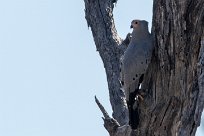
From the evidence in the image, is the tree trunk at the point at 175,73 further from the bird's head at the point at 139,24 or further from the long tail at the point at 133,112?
the bird's head at the point at 139,24

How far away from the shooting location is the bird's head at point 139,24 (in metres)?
9.83

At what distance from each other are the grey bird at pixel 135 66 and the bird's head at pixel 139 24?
0.15 metres

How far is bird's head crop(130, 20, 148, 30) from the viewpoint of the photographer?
9.83 metres

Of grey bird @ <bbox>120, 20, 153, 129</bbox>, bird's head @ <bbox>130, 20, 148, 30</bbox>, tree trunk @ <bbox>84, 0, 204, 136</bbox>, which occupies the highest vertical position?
bird's head @ <bbox>130, 20, 148, 30</bbox>

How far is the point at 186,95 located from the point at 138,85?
115cm

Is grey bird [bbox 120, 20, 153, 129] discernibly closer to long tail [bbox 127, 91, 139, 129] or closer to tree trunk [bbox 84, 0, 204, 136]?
long tail [bbox 127, 91, 139, 129]

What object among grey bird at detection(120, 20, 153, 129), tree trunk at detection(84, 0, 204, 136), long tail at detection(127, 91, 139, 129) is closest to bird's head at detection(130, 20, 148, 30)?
grey bird at detection(120, 20, 153, 129)

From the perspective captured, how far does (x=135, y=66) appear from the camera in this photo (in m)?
9.09

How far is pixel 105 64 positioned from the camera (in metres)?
12.1

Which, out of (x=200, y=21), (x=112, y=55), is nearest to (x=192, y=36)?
(x=200, y=21)

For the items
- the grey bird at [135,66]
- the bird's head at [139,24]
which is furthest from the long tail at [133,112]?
the bird's head at [139,24]

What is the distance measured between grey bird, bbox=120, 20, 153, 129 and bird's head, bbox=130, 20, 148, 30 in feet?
0.50

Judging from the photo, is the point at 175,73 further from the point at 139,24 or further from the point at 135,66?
the point at 139,24

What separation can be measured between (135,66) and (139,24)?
1.12 meters
